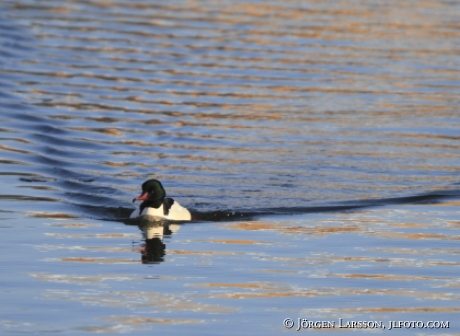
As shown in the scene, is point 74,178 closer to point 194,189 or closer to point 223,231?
point 194,189

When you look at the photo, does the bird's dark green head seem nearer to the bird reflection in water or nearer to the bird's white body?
the bird's white body

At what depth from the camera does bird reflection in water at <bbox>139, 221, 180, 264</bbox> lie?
1229 centimetres

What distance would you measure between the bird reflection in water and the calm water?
0.05 metres

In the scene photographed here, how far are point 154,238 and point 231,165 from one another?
3884mm

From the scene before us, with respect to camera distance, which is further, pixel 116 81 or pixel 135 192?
pixel 116 81

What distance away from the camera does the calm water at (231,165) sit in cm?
1054

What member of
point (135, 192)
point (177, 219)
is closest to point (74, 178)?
point (135, 192)

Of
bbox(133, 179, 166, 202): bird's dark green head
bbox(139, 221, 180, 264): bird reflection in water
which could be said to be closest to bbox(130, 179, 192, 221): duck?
bbox(133, 179, 166, 202): bird's dark green head

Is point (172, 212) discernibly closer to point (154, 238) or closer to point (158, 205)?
point (158, 205)

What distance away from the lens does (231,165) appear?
1722 cm

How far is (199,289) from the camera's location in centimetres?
1082

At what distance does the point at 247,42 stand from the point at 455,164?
1101cm

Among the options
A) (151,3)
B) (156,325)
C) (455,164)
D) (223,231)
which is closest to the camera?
(156,325)

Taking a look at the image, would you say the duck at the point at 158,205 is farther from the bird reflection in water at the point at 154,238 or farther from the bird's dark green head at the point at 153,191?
the bird reflection in water at the point at 154,238
